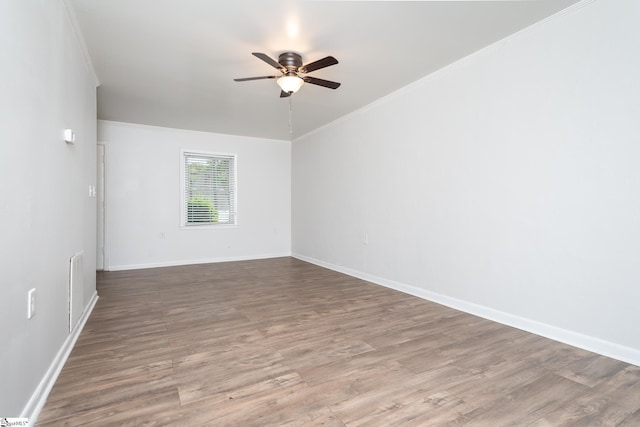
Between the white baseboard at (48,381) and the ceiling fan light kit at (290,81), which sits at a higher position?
the ceiling fan light kit at (290,81)

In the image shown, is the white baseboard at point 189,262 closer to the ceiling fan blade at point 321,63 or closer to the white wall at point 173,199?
the white wall at point 173,199

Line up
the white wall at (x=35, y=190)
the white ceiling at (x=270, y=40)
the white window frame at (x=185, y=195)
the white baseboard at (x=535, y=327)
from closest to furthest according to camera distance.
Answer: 1. the white wall at (x=35, y=190)
2. the white baseboard at (x=535, y=327)
3. the white ceiling at (x=270, y=40)
4. the white window frame at (x=185, y=195)

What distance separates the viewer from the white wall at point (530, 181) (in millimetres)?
2203

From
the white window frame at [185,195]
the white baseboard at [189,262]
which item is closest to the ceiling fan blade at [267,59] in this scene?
the white window frame at [185,195]

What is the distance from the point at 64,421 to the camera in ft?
5.09

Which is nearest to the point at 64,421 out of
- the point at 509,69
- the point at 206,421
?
the point at 206,421

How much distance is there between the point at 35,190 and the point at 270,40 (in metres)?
2.15

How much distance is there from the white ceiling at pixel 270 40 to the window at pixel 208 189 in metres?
1.87

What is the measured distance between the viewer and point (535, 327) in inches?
105

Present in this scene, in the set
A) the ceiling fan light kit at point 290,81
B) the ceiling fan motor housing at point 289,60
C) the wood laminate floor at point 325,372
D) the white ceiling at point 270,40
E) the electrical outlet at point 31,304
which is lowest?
the wood laminate floor at point 325,372

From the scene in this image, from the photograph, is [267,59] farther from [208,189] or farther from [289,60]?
[208,189]

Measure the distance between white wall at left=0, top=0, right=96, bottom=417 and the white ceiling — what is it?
1.79 ft

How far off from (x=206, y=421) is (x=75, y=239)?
1981 mm

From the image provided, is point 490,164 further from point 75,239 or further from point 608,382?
point 75,239
